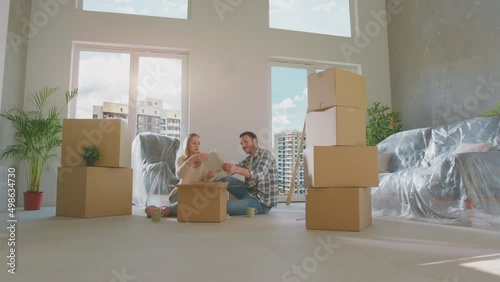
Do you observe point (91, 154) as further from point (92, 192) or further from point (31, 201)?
point (31, 201)

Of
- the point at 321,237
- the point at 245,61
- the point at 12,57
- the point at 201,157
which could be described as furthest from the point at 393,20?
the point at 12,57

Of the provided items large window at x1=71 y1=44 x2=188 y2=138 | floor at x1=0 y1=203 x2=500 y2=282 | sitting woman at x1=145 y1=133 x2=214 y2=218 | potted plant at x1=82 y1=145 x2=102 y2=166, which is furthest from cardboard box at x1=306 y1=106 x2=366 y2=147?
large window at x1=71 y1=44 x2=188 y2=138

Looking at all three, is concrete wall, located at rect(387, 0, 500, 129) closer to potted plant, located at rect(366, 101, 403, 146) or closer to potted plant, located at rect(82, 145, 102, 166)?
potted plant, located at rect(366, 101, 403, 146)

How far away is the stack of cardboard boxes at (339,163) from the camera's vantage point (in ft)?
6.97

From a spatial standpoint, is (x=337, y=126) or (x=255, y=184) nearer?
(x=337, y=126)

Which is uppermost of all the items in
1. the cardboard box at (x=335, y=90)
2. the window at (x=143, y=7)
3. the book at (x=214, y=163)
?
the window at (x=143, y=7)

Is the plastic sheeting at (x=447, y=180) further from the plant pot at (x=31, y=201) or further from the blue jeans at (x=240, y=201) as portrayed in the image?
the plant pot at (x=31, y=201)

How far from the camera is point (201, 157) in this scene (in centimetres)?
259

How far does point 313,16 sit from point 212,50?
1.66 meters

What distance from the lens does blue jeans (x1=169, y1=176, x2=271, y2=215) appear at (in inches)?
112

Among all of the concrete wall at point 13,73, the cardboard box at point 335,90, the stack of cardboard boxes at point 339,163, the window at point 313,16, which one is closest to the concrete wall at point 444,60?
the window at point 313,16

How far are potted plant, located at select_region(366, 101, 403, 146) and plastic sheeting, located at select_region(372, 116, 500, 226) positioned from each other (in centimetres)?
103

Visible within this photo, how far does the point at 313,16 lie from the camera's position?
5195 millimetres

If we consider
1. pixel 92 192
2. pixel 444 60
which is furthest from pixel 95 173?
pixel 444 60
